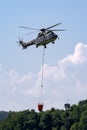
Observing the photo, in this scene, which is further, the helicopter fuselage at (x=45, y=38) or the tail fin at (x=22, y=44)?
the tail fin at (x=22, y=44)

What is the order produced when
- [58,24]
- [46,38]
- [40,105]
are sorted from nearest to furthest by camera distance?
[40,105] < [58,24] < [46,38]

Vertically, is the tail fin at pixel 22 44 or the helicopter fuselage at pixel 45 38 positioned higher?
the tail fin at pixel 22 44

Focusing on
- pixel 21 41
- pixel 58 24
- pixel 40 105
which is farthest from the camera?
pixel 21 41

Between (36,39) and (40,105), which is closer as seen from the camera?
(40,105)

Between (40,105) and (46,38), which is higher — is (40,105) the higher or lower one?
the lower one

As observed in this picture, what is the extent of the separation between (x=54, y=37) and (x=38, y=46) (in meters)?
4.46

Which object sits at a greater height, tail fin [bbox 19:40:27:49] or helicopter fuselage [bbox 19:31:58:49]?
tail fin [bbox 19:40:27:49]

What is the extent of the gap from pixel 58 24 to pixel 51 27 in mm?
8488

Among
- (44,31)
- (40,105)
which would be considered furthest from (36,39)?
(40,105)

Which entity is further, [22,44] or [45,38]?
[22,44]

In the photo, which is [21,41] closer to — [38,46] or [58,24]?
[38,46]

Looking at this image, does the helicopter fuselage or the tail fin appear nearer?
the helicopter fuselage

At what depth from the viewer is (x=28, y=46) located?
15912cm

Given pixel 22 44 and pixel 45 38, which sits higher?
pixel 22 44
